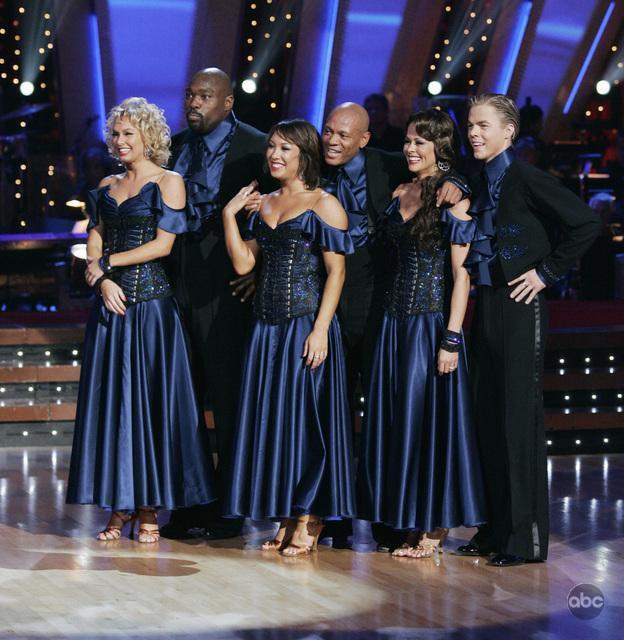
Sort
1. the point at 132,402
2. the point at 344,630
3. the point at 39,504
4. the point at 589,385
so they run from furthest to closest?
the point at 589,385, the point at 39,504, the point at 132,402, the point at 344,630

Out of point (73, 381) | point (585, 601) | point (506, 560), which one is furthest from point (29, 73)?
point (585, 601)

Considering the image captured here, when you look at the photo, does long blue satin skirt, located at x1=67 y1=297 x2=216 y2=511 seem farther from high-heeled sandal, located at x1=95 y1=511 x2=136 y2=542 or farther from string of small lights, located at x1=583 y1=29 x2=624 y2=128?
string of small lights, located at x1=583 y1=29 x2=624 y2=128

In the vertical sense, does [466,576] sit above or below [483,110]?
below

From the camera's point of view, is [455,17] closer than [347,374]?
No

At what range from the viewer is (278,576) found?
4.25 m

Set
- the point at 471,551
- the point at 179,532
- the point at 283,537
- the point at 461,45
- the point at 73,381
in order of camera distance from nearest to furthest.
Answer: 1. the point at 471,551
2. the point at 283,537
3. the point at 179,532
4. the point at 73,381
5. the point at 461,45

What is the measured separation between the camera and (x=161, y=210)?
474 cm

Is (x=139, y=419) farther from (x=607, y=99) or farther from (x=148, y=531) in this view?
(x=607, y=99)

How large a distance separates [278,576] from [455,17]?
10.4m

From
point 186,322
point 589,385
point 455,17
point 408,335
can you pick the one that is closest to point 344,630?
point 408,335

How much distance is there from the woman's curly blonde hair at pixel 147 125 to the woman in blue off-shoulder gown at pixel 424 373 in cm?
93

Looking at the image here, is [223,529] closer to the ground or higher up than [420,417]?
closer to the ground

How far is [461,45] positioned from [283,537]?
32.6 ft

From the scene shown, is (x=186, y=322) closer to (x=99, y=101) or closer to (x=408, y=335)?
(x=408, y=335)
